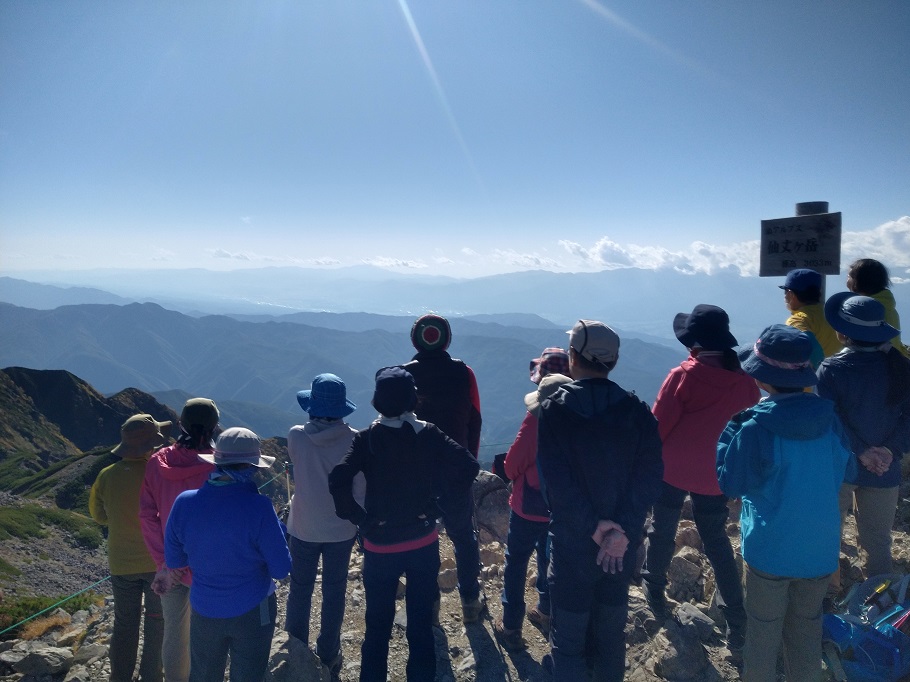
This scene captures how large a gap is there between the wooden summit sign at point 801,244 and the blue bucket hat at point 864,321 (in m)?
1.59

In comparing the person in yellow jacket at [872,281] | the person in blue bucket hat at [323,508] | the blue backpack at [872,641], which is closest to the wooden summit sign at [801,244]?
the person in yellow jacket at [872,281]

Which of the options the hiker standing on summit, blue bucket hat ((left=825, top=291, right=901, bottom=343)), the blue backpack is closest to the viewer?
the blue backpack

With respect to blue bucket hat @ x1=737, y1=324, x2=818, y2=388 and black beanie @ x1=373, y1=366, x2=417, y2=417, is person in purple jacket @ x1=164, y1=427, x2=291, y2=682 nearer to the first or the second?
black beanie @ x1=373, y1=366, x2=417, y2=417

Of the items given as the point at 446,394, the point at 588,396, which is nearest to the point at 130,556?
the point at 446,394

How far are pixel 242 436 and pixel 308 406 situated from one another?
3.21 ft

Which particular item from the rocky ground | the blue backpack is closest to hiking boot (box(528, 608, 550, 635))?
the rocky ground

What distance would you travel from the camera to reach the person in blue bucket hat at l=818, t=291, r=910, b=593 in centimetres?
360

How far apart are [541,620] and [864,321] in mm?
3814

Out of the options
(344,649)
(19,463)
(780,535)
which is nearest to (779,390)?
(780,535)

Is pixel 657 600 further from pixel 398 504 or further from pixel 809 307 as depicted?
pixel 809 307

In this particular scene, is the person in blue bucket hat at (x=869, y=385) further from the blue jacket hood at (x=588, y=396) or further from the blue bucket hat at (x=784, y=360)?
the blue jacket hood at (x=588, y=396)

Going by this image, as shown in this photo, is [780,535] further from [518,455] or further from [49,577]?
[49,577]

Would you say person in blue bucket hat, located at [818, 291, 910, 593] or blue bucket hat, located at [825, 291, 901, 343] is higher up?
blue bucket hat, located at [825, 291, 901, 343]

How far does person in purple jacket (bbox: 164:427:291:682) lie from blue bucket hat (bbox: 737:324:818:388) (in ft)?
10.9
